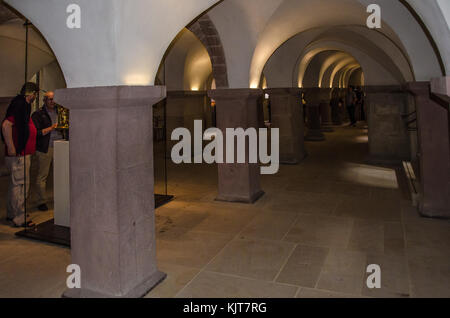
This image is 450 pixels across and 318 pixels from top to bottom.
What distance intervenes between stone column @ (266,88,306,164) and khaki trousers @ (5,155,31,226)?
6.50 meters

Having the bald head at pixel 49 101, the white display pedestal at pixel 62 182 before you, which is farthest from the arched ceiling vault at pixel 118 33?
the bald head at pixel 49 101

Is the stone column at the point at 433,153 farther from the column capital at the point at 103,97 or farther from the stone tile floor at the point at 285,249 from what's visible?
the column capital at the point at 103,97

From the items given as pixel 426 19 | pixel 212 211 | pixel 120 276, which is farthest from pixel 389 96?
pixel 120 276

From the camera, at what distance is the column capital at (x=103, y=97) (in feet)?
9.87

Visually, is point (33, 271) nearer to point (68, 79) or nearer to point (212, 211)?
point (68, 79)

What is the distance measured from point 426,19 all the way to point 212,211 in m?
3.80

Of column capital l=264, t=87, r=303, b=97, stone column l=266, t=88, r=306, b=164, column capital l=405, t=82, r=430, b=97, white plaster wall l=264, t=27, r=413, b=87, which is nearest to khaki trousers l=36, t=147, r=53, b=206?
column capital l=405, t=82, r=430, b=97

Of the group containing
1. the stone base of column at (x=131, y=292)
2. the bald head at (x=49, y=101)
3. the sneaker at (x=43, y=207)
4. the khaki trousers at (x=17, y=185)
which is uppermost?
the bald head at (x=49, y=101)

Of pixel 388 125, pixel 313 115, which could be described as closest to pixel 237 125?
pixel 388 125

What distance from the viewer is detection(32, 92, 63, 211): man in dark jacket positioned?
210 inches

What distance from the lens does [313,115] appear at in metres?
15.2

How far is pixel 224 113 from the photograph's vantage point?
→ 21.0ft

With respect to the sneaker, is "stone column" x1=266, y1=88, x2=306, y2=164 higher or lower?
higher

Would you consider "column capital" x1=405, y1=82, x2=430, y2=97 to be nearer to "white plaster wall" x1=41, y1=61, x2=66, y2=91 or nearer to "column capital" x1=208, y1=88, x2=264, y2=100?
"column capital" x1=208, y1=88, x2=264, y2=100
